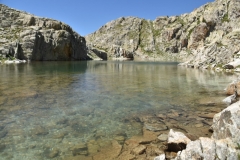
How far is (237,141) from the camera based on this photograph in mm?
6531

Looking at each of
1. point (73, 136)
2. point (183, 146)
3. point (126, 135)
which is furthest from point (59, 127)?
point (183, 146)

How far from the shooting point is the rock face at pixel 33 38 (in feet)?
302

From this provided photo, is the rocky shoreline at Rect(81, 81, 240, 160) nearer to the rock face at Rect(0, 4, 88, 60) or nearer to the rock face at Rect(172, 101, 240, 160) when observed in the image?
the rock face at Rect(172, 101, 240, 160)

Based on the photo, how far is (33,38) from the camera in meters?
99.3

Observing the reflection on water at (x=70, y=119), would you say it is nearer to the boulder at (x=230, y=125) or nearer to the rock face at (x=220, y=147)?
the rock face at (x=220, y=147)

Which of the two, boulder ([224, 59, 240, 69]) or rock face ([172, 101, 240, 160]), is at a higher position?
boulder ([224, 59, 240, 69])

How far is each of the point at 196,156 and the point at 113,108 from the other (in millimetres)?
→ 9242

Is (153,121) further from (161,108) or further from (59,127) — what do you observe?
(59,127)

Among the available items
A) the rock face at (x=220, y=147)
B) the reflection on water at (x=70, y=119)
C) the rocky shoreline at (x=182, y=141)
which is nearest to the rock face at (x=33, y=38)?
the reflection on water at (x=70, y=119)

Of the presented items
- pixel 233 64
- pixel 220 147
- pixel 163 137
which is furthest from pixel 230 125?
pixel 233 64

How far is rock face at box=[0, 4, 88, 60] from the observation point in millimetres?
92000

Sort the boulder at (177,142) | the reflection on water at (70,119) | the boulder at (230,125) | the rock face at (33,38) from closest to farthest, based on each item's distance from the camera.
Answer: the boulder at (230,125), the boulder at (177,142), the reflection on water at (70,119), the rock face at (33,38)

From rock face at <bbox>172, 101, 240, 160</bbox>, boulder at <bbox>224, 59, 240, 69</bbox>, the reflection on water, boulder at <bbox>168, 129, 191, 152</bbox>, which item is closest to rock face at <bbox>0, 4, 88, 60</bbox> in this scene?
the reflection on water

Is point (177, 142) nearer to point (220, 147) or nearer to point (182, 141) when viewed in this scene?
point (182, 141)
